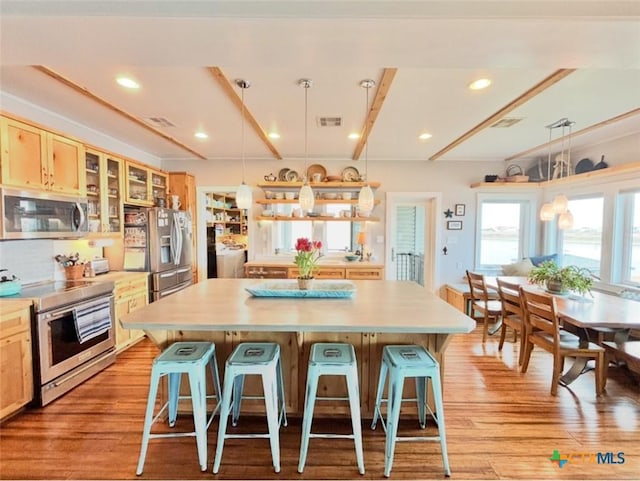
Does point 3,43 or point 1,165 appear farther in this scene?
point 1,165

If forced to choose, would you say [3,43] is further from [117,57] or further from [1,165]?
[1,165]

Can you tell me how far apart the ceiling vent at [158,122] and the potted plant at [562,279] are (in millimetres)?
4478

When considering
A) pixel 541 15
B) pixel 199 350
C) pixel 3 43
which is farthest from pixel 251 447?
pixel 541 15

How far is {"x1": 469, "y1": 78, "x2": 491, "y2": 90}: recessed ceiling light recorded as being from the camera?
2469 millimetres

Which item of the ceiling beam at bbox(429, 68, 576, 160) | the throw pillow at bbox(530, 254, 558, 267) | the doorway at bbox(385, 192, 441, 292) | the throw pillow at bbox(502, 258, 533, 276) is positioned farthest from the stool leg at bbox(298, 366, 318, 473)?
the throw pillow at bbox(530, 254, 558, 267)

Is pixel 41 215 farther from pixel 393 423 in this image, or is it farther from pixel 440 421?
pixel 440 421

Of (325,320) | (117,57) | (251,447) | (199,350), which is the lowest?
(251,447)

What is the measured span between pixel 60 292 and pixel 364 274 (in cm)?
359

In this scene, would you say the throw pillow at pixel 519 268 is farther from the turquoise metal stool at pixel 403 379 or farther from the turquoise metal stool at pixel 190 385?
the turquoise metal stool at pixel 190 385

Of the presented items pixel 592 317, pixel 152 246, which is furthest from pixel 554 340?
pixel 152 246

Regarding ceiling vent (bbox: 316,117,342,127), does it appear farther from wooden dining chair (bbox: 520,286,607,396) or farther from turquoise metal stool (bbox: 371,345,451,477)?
wooden dining chair (bbox: 520,286,607,396)

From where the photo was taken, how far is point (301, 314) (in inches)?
77.9

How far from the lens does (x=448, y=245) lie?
218 inches

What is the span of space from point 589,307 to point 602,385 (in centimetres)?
65
